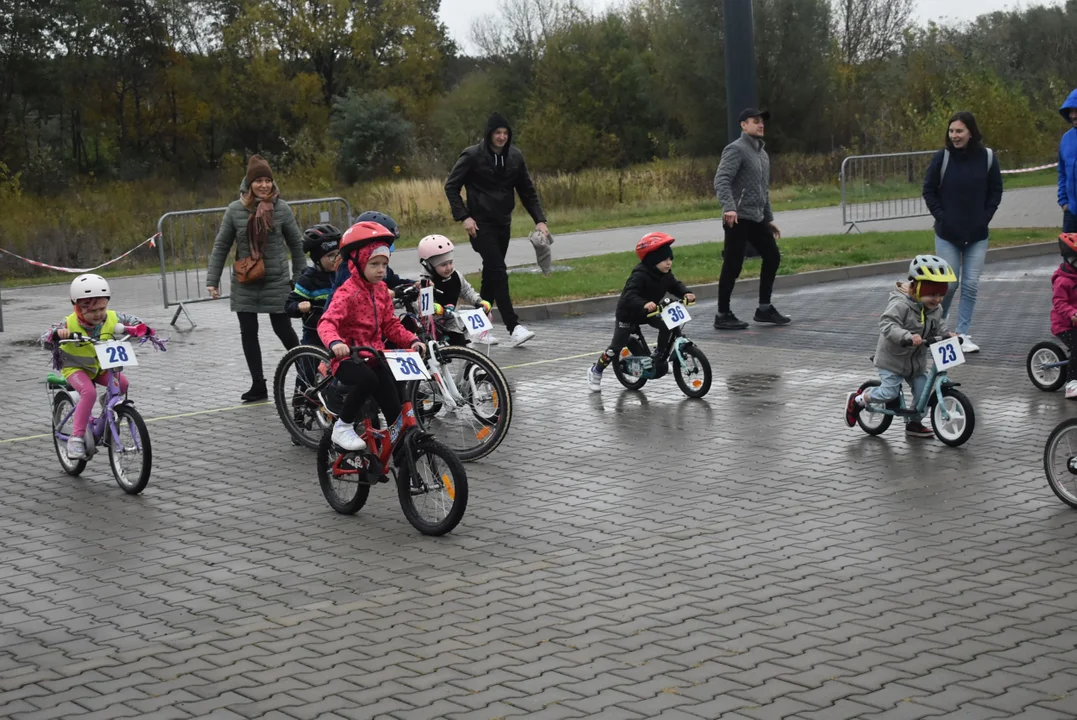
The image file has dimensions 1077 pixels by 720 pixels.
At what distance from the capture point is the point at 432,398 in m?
9.49

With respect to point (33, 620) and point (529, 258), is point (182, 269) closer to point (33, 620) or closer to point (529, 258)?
point (529, 258)

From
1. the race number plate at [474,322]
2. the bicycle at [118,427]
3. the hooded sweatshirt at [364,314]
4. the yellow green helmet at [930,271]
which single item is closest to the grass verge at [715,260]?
the race number plate at [474,322]

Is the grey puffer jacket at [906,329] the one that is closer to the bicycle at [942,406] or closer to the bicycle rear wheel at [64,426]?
the bicycle at [942,406]

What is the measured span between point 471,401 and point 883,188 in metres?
17.8

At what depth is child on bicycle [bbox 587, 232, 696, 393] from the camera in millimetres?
11312

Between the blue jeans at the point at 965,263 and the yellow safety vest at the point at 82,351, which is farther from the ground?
the yellow safety vest at the point at 82,351

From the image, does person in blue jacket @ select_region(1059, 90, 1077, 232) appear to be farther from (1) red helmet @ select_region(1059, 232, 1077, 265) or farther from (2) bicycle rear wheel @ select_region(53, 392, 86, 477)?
(2) bicycle rear wheel @ select_region(53, 392, 86, 477)

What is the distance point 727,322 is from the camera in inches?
581

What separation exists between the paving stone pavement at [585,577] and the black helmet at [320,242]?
1.40 m

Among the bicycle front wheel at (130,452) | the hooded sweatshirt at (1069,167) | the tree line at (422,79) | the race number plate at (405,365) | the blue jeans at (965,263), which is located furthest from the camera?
the tree line at (422,79)

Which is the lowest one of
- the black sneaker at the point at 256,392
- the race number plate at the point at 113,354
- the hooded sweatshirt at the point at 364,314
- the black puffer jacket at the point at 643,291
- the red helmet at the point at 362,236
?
the black sneaker at the point at 256,392

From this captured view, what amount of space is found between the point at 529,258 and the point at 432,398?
14.9m

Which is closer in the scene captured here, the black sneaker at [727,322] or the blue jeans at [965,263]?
the blue jeans at [965,263]

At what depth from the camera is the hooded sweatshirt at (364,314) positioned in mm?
8000
